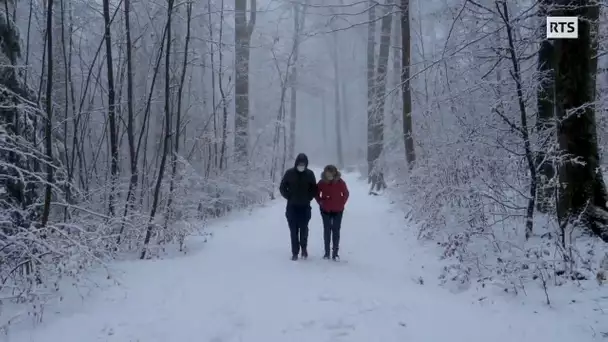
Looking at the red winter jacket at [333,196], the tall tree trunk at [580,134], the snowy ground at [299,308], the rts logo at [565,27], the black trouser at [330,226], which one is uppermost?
the rts logo at [565,27]

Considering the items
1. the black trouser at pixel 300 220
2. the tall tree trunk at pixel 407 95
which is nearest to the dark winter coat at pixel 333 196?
the black trouser at pixel 300 220

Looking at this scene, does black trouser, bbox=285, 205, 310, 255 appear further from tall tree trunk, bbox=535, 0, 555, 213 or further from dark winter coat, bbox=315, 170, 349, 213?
tall tree trunk, bbox=535, 0, 555, 213

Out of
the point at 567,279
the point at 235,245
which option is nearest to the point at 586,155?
the point at 567,279

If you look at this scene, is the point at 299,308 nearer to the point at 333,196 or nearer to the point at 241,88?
the point at 333,196

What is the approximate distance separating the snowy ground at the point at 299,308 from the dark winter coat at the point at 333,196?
91cm

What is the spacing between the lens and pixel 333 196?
7848mm

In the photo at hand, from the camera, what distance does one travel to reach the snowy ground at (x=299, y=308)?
14.3 feet

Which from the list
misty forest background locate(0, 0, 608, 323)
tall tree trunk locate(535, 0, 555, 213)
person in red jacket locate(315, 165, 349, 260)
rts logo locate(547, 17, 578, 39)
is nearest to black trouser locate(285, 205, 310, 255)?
person in red jacket locate(315, 165, 349, 260)

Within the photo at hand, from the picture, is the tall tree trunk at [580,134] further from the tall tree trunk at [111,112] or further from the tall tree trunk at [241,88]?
the tall tree trunk at [241,88]

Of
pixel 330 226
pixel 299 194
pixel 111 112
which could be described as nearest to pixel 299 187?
pixel 299 194

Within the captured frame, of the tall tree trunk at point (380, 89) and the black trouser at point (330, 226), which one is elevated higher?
the tall tree trunk at point (380, 89)

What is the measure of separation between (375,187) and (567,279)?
1411 cm

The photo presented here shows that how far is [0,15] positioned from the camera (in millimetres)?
6547

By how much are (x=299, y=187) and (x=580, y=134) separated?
14.0 feet
